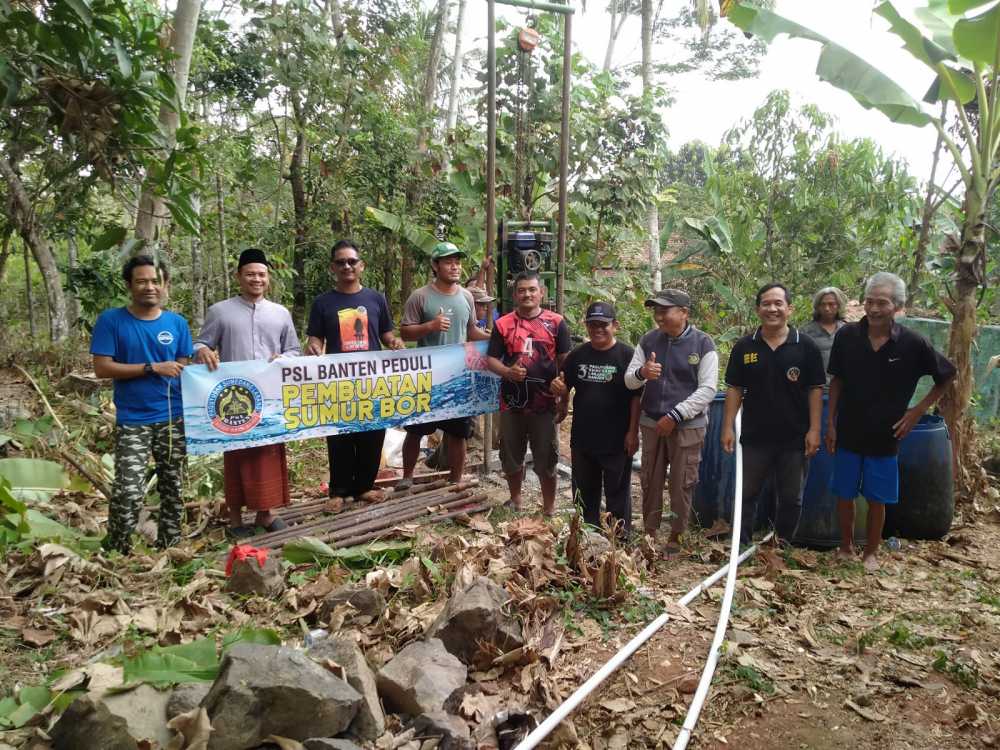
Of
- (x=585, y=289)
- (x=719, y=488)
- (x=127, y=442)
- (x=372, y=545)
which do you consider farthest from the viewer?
(x=585, y=289)

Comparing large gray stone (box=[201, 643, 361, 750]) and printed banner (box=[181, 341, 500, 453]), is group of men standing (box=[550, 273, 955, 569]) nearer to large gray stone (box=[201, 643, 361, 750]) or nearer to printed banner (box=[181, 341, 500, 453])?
printed banner (box=[181, 341, 500, 453])

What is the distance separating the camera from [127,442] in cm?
403

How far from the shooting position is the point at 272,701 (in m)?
2.39

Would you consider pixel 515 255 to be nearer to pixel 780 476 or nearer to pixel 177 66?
pixel 780 476

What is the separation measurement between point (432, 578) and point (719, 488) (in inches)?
94.5

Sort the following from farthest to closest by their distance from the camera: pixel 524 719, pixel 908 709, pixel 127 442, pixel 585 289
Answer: pixel 585 289, pixel 127 442, pixel 908 709, pixel 524 719

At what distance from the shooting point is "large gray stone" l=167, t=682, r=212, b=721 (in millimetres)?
2422

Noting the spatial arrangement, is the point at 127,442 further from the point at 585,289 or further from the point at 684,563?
the point at 585,289

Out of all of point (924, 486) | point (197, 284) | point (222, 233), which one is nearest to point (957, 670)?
point (924, 486)

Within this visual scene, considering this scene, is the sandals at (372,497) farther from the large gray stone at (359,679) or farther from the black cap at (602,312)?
the large gray stone at (359,679)

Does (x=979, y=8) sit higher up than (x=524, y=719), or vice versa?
(x=979, y=8)

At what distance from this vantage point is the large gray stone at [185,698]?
7.95 ft

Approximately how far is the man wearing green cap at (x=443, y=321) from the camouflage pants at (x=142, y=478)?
64.3 inches

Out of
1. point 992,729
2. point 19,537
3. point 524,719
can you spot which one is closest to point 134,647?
point 19,537
